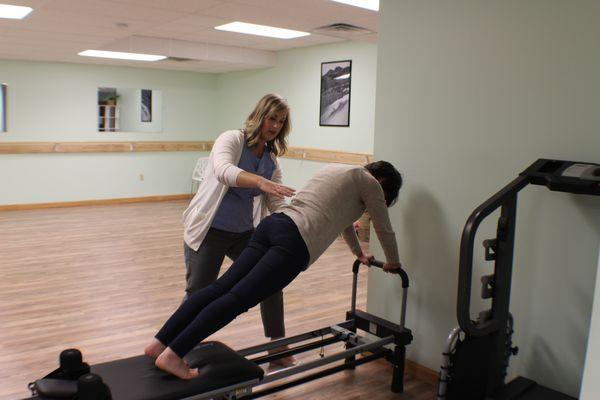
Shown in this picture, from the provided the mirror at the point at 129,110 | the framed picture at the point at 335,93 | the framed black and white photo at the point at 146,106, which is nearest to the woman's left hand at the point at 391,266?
the framed picture at the point at 335,93

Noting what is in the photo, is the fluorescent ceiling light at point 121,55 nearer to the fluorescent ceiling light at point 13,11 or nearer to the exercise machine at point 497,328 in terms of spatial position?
the fluorescent ceiling light at point 13,11

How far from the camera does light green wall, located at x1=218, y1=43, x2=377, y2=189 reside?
6758mm

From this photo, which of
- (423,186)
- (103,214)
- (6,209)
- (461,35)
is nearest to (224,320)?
(423,186)

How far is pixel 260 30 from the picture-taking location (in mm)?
6094

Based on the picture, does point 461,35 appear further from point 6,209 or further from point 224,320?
point 6,209

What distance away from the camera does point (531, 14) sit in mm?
2348

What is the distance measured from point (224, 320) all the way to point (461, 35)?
66.4 inches

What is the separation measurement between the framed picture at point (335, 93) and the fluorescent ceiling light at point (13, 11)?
12.0ft

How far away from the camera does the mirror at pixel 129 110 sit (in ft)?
30.0

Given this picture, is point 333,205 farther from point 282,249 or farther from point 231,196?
point 231,196

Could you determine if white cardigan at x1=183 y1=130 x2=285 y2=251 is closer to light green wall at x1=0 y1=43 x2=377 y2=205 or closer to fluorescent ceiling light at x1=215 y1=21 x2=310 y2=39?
fluorescent ceiling light at x1=215 y1=21 x2=310 y2=39

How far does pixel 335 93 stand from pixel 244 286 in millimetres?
5373

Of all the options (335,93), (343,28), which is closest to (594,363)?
(343,28)

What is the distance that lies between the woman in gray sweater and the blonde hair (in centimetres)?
37
